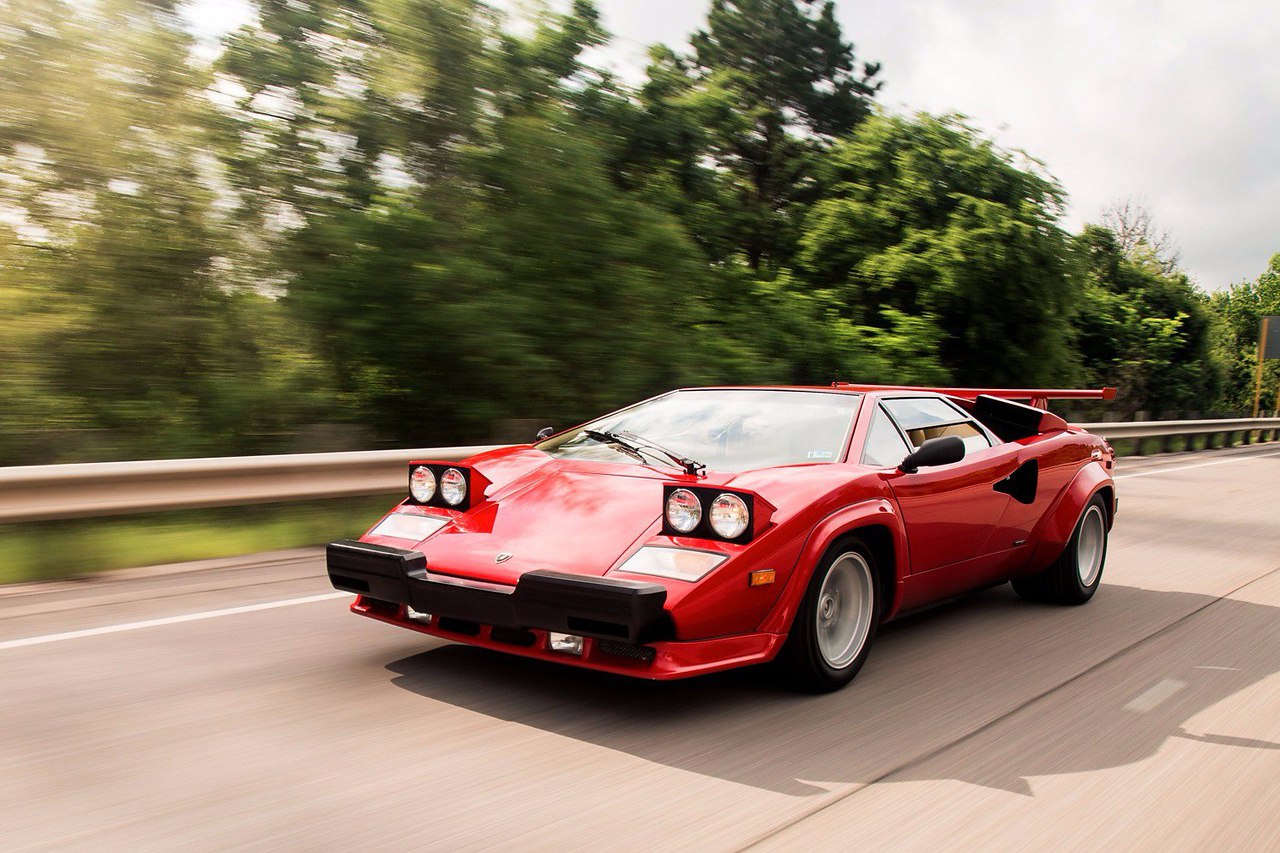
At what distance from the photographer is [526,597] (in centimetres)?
352

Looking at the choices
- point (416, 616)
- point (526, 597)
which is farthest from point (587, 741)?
point (416, 616)

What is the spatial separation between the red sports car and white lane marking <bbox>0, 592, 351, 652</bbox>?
1.13 metres

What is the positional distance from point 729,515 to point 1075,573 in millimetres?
3149

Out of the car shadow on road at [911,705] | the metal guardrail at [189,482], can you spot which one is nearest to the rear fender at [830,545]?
the car shadow on road at [911,705]

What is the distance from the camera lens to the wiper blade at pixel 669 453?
4.21 metres

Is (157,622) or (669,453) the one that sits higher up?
(669,453)

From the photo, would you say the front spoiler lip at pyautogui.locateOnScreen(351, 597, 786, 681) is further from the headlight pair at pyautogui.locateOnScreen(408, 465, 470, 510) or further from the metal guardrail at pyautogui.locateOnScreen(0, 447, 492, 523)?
the metal guardrail at pyautogui.locateOnScreen(0, 447, 492, 523)

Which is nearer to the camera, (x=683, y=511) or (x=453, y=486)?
(x=683, y=511)

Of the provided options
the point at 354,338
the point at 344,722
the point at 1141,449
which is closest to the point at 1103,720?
the point at 344,722

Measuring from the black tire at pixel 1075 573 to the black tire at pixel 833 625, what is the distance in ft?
6.53

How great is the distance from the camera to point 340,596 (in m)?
5.43

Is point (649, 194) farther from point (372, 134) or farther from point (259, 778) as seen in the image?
point (259, 778)

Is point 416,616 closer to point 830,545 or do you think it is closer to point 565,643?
point 565,643

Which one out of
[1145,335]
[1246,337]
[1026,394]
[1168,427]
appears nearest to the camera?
[1026,394]
